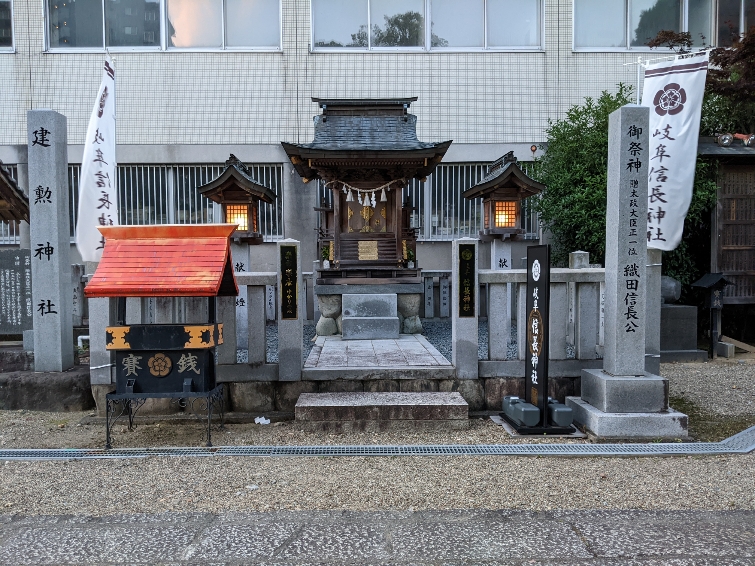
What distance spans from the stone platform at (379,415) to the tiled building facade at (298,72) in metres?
9.02

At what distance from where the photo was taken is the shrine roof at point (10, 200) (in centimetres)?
855

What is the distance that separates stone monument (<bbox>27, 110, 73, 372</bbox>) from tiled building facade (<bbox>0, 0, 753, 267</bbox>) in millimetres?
7249

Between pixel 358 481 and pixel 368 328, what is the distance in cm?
603

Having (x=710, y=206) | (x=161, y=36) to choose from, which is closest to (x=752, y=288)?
(x=710, y=206)

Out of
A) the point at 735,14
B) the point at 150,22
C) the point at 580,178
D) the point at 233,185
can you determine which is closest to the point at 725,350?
the point at 580,178

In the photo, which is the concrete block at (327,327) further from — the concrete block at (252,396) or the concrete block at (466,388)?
the concrete block at (466,388)

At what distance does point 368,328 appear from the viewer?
10.7 metres

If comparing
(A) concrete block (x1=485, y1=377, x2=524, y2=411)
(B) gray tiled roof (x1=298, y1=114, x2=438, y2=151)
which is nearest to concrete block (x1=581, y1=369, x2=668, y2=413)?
(A) concrete block (x1=485, y1=377, x2=524, y2=411)

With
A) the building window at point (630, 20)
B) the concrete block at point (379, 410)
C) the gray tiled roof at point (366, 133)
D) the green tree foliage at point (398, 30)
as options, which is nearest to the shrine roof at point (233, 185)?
the gray tiled roof at point (366, 133)

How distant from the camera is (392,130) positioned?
11.4 meters

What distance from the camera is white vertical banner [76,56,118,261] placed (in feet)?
→ 25.1

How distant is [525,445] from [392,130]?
761 centimetres

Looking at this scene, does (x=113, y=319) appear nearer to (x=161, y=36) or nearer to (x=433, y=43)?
(x=161, y=36)

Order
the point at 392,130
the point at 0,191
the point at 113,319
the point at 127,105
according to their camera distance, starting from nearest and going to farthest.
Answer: the point at 113,319 < the point at 0,191 < the point at 392,130 < the point at 127,105
